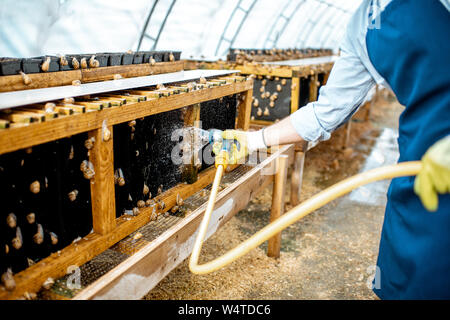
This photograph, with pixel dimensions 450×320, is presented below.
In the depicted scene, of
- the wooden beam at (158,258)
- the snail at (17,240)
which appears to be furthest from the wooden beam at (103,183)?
the snail at (17,240)

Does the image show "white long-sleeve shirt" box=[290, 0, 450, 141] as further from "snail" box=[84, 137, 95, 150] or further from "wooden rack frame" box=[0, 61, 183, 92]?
"wooden rack frame" box=[0, 61, 183, 92]

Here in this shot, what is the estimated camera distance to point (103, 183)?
1.54 metres

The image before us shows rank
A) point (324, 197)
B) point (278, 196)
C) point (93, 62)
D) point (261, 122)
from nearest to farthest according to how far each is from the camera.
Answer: point (324, 197) → point (93, 62) → point (278, 196) → point (261, 122)

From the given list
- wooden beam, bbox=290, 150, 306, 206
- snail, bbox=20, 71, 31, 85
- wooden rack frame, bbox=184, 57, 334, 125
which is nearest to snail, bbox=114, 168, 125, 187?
snail, bbox=20, 71, 31, 85

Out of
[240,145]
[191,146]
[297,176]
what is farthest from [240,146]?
[297,176]

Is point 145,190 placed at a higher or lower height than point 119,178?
lower

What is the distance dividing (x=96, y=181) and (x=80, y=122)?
293 mm

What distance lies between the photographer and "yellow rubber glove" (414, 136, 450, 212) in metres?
0.91

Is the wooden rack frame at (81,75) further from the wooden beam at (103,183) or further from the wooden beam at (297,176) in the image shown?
the wooden beam at (297,176)

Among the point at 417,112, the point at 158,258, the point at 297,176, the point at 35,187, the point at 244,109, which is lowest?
the point at 297,176

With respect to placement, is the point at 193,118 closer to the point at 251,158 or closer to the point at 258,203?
the point at 251,158

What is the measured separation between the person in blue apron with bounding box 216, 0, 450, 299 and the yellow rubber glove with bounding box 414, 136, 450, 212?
0.43 ft

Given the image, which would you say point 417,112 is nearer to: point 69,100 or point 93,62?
point 69,100
